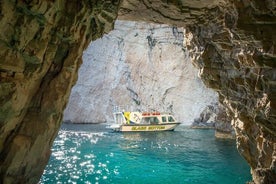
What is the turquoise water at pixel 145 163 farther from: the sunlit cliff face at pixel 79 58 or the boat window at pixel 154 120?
the boat window at pixel 154 120

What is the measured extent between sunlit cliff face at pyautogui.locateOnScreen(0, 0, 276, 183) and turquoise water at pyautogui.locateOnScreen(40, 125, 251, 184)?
4.97 m

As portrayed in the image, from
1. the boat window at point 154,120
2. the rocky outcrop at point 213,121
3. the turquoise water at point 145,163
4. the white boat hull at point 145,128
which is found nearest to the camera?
the turquoise water at point 145,163

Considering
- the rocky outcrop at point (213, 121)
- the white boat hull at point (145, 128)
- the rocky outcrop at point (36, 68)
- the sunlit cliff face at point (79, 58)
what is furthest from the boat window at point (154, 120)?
the rocky outcrop at point (36, 68)

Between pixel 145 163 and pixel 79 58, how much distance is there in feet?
39.2

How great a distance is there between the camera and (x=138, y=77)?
50594 mm

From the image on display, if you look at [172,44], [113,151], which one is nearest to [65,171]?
[113,151]

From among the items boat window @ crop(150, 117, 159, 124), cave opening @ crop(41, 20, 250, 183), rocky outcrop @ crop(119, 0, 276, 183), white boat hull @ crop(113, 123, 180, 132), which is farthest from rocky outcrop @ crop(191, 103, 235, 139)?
rocky outcrop @ crop(119, 0, 276, 183)

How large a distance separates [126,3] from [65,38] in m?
2.84

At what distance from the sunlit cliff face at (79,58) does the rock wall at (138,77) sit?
3655 centimetres

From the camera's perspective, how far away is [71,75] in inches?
307

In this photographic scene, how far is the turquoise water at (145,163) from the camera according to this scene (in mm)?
14391

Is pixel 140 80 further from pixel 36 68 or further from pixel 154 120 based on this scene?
pixel 36 68

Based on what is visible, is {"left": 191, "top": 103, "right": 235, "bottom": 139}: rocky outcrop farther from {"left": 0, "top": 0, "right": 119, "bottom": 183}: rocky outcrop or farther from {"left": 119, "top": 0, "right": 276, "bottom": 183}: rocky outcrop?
{"left": 0, "top": 0, "right": 119, "bottom": 183}: rocky outcrop

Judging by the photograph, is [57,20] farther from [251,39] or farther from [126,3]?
[251,39]
